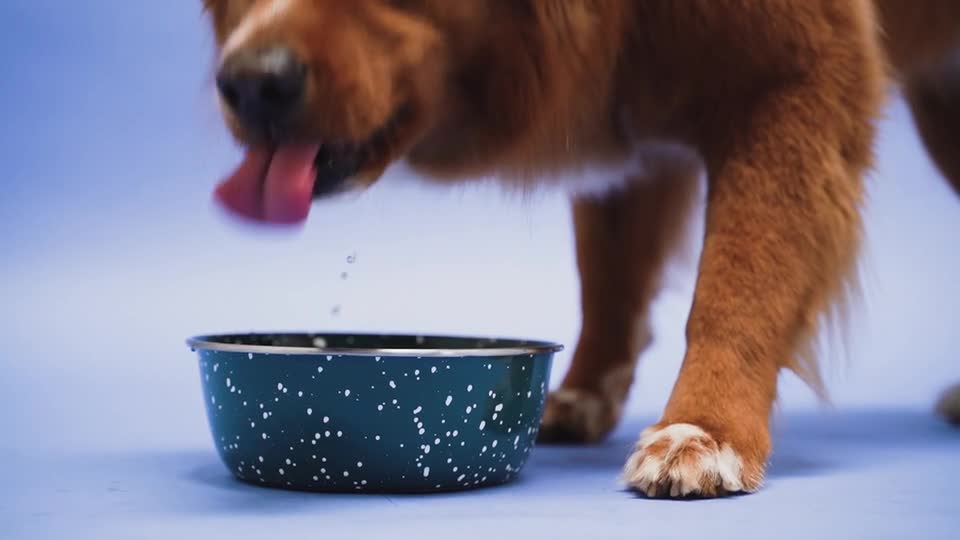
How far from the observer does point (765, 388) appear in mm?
1591

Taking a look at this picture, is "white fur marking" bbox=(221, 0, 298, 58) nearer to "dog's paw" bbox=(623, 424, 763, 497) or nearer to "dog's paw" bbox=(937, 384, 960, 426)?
"dog's paw" bbox=(623, 424, 763, 497)

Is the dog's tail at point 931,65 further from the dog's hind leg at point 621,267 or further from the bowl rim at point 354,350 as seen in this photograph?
the bowl rim at point 354,350

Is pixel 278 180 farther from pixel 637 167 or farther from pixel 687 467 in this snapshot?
pixel 637 167

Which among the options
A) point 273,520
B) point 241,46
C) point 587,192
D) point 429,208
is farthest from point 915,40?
point 273,520

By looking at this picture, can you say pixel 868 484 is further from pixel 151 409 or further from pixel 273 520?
pixel 151 409

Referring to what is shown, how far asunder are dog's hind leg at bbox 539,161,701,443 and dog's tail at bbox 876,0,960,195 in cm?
41

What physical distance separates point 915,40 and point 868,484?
99cm

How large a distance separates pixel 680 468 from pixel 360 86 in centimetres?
55

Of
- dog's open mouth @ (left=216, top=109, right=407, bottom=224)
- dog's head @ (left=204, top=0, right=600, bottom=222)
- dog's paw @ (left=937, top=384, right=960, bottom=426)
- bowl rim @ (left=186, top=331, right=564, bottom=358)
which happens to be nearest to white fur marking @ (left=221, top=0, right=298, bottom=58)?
dog's head @ (left=204, top=0, right=600, bottom=222)

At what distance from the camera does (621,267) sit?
7.16 feet

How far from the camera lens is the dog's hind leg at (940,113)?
250cm

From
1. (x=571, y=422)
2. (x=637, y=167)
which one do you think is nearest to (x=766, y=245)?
(x=637, y=167)

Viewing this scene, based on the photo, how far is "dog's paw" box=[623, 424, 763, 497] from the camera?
1.44m

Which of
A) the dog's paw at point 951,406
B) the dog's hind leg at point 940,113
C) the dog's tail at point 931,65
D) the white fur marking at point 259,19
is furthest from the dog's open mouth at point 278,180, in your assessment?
the dog's hind leg at point 940,113
